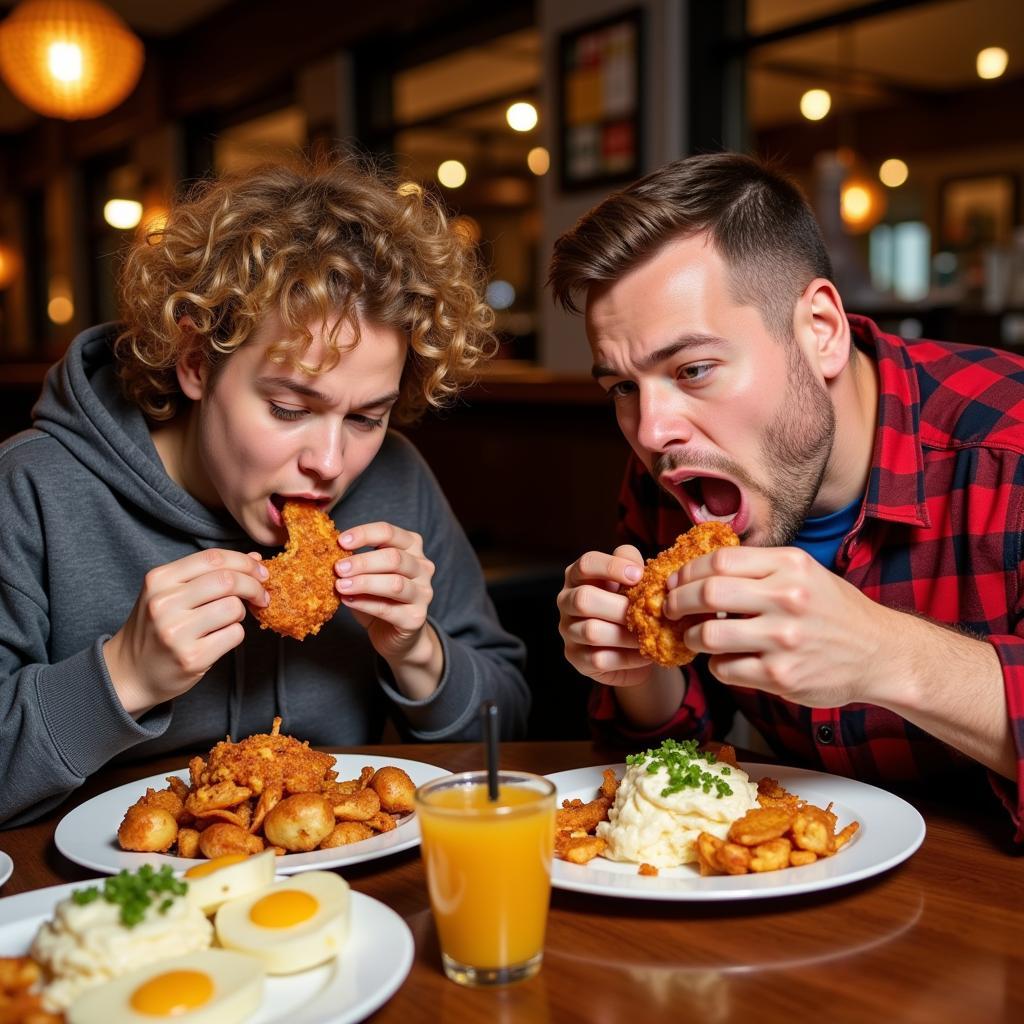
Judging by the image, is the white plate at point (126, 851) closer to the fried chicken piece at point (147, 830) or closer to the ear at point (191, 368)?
the fried chicken piece at point (147, 830)

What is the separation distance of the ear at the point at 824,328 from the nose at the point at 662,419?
0.25 metres

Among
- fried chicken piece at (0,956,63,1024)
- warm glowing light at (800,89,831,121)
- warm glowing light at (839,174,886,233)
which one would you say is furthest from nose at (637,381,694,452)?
warm glowing light at (800,89,831,121)

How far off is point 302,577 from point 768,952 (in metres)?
0.87

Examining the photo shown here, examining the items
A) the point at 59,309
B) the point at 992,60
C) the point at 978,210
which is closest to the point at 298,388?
the point at 992,60

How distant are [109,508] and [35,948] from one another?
98 centimetres

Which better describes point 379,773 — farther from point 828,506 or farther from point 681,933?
point 828,506

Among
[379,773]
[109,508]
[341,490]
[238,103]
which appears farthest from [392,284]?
[238,103]

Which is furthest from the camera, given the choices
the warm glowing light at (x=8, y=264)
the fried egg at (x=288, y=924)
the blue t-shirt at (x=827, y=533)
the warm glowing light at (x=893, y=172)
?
the warm glowing light at (x=8, y=264)

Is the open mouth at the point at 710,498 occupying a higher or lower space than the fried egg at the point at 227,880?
higher

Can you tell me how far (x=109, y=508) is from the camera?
1.84m

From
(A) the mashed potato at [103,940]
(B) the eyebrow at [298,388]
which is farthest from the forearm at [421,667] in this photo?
(A) the mashed potato at [103,940]

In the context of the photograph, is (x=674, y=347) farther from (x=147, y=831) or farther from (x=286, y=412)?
(x=147, y=831)

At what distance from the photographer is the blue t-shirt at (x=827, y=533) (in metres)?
1.82

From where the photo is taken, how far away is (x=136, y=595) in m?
1.86
